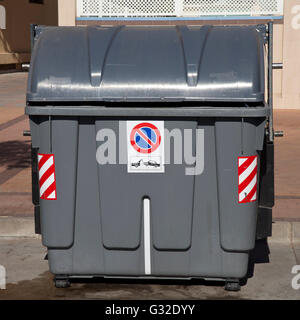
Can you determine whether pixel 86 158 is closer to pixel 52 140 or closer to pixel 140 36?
pixel 52 140

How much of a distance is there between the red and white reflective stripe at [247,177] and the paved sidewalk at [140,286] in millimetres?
795

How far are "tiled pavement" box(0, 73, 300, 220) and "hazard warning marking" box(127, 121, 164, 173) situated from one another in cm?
228

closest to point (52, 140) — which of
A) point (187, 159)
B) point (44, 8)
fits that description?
point (187, 159)

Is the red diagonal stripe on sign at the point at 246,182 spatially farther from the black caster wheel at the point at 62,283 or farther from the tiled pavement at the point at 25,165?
the tiled pavement at the point at 25,165

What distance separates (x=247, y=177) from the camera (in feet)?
18.2

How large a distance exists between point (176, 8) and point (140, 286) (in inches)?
446

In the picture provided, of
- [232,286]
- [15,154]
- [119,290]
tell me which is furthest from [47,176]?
[15,154]

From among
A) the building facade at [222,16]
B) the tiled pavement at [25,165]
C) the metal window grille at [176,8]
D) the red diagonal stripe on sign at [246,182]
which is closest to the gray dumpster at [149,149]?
the red diagonal stripe on sign at [246,182]

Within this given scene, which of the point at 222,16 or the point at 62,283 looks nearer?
the point at 62,283

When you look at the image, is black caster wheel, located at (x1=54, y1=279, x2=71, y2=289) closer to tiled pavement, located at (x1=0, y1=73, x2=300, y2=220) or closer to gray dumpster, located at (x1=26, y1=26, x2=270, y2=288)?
gray dumpster, located at (x1=26, y1=26, x2=270, y2=288)

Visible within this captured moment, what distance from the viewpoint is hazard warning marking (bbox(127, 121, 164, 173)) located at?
548 centimetres

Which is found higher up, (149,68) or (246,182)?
(149,68)

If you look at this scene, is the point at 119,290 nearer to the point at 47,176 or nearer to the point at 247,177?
the point at 47,176

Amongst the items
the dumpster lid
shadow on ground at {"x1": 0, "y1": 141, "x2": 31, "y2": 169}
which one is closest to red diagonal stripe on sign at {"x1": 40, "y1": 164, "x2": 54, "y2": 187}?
the dumpster lid
